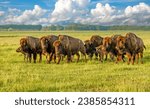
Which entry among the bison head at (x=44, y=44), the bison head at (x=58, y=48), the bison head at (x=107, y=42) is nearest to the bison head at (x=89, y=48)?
the bison head at (x=107, y=42)

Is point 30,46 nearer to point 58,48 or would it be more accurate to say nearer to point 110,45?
point 58,48

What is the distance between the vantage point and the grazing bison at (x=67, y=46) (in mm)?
27453

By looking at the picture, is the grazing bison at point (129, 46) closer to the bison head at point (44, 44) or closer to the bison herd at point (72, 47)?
the bison herd at point (72, 47)

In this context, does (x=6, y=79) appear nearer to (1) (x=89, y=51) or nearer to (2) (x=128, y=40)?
(2) (x=128, y=40)

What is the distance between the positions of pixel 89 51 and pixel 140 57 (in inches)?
182

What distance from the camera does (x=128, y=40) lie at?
26.9 m

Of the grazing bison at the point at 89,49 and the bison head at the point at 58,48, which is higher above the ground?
the bison head at the point at 58,48

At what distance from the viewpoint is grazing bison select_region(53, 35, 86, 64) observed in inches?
1081

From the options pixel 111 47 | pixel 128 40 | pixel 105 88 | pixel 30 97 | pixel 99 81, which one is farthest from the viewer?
pixel 111 47

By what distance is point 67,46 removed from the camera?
94.1ft

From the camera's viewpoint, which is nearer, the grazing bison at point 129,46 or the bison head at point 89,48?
the grazing bison at point 129,46

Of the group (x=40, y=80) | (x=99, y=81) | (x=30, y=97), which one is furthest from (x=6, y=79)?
(x=30, y=97)

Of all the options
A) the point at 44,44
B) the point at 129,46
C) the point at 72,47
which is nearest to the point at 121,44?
the point at 129,46

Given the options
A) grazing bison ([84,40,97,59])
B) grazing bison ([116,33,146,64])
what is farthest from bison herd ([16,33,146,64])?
grazing bison ([84,40,97,59])
